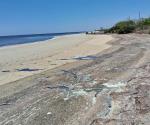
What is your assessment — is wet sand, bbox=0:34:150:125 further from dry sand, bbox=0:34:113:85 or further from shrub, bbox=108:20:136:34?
shrub, bbox=108:20:136:34

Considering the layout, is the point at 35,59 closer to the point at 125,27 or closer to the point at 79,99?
the point at 79,99

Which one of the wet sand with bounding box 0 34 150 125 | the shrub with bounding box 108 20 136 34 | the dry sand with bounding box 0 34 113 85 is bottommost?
the shrub with bounding box 108 20 136 34

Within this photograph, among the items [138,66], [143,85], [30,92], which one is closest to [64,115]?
[30,92]

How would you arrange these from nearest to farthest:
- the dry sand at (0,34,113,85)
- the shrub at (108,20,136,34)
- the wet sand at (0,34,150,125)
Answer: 1. the wet sand at (0,34,150,125)
2. the dry sand at (0,34,113,85)
3. the shrub at (108,20,136,34)

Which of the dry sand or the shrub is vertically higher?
the dry sand

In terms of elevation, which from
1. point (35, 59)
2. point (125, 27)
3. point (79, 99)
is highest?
point (79, 99)

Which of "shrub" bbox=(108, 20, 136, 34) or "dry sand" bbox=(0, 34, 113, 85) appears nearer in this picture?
"dry sand" bbox=(0, 34, 113, 85)

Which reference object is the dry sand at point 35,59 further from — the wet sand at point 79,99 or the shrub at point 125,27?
the shrub at point 125,27

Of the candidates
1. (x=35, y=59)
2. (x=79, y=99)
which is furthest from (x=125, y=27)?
(x=79, y=99)

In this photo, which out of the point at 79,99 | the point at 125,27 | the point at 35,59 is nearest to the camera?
the point at 79,99

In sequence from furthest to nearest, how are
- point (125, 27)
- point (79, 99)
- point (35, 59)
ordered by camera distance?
1. point (125, 27)
2. point (35, 59)
3. point (79, 99)

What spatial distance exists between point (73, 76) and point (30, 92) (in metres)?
2.62

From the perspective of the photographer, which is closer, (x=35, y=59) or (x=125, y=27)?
(x=35, y=59)

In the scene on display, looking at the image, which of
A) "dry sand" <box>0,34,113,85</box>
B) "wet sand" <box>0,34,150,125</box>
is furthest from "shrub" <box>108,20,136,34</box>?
"wet sand" <box>0,34,150,125</box>
